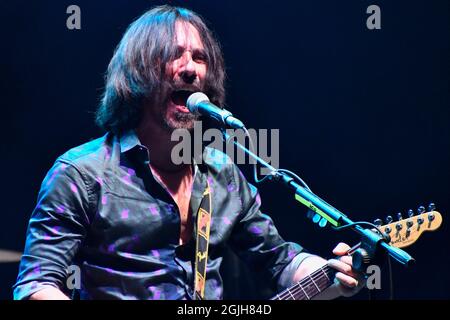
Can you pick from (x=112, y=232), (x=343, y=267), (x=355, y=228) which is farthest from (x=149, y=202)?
(x=355, y=228)

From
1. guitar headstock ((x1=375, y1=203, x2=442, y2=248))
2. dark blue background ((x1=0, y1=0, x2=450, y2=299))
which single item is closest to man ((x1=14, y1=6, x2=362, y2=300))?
guitar headstock ((x1=375, y1=203, x2=442, y2=248))

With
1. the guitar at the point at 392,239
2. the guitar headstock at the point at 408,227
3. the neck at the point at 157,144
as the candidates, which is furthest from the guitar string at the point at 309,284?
the neck at the point at 157,144

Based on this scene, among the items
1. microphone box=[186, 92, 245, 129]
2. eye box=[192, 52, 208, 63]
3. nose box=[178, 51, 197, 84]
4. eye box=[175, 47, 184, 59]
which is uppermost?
eye box=[175, 47, 184, 59]

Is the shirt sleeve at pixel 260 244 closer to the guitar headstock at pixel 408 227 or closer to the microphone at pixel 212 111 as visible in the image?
the guitar headstock at pixel 408 227

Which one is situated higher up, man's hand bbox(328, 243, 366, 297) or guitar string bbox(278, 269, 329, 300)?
man's hand bbox(328, 243, 366, 297)

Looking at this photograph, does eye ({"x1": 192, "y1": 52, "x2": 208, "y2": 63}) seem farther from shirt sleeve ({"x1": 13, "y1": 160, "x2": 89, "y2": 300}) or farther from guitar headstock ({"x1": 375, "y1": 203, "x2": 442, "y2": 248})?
guitar headstock ({"x1": 375, "y1": 203, "x2": 442, "y2": 248})

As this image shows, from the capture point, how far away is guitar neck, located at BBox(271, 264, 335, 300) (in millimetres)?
2459

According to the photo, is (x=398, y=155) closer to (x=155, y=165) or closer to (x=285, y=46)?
(x=285, y=46)

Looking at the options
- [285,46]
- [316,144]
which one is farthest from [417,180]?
[285,46]

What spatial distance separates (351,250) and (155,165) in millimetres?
843

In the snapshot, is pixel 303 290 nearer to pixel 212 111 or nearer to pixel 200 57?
pixel 212 111

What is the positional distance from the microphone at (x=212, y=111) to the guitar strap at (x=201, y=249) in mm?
482

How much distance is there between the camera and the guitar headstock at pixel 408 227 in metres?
2.43

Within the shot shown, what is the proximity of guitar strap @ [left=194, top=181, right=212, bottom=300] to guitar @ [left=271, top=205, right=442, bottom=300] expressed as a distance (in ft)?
0.94
